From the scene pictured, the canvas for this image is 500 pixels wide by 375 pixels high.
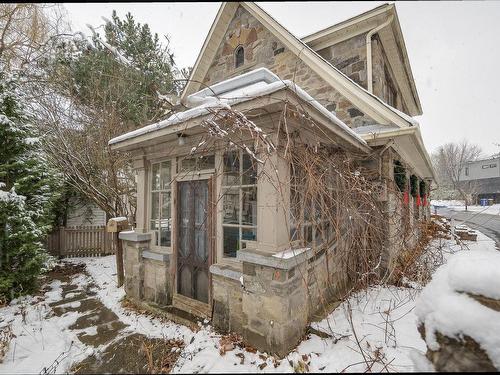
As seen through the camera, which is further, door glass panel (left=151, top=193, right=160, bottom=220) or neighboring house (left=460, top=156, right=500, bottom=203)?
neighboring house (left=460, top=156, right=500, bottom=203)

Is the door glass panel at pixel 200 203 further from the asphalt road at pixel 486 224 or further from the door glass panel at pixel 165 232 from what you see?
the asphalt road at pixel 486 224

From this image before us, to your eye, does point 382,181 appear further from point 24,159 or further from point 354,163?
point 24,159

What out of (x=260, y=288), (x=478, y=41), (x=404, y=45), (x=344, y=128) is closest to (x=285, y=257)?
(x=260, y=288)

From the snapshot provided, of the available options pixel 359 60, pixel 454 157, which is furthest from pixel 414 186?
pixel 454 157

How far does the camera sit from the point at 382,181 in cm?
488

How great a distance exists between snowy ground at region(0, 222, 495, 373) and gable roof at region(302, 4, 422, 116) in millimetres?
5636

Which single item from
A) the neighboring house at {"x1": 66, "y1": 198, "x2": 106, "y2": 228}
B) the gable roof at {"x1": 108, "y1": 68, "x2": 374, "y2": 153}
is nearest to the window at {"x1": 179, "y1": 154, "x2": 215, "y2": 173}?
the gable roof at {"x1": 108, "y1": 68, "x2": 374, "y2": 153}

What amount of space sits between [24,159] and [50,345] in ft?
14.9

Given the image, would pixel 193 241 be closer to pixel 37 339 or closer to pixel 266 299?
pixel 266 299

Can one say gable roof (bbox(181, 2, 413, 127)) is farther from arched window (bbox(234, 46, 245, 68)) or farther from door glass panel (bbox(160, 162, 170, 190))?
door glass panel (bbox(160, 162, 170, 190))

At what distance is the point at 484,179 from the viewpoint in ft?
112

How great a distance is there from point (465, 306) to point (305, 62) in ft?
18.6

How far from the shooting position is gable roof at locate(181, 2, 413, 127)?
4586 mm

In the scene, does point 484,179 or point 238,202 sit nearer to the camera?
point 238,202
